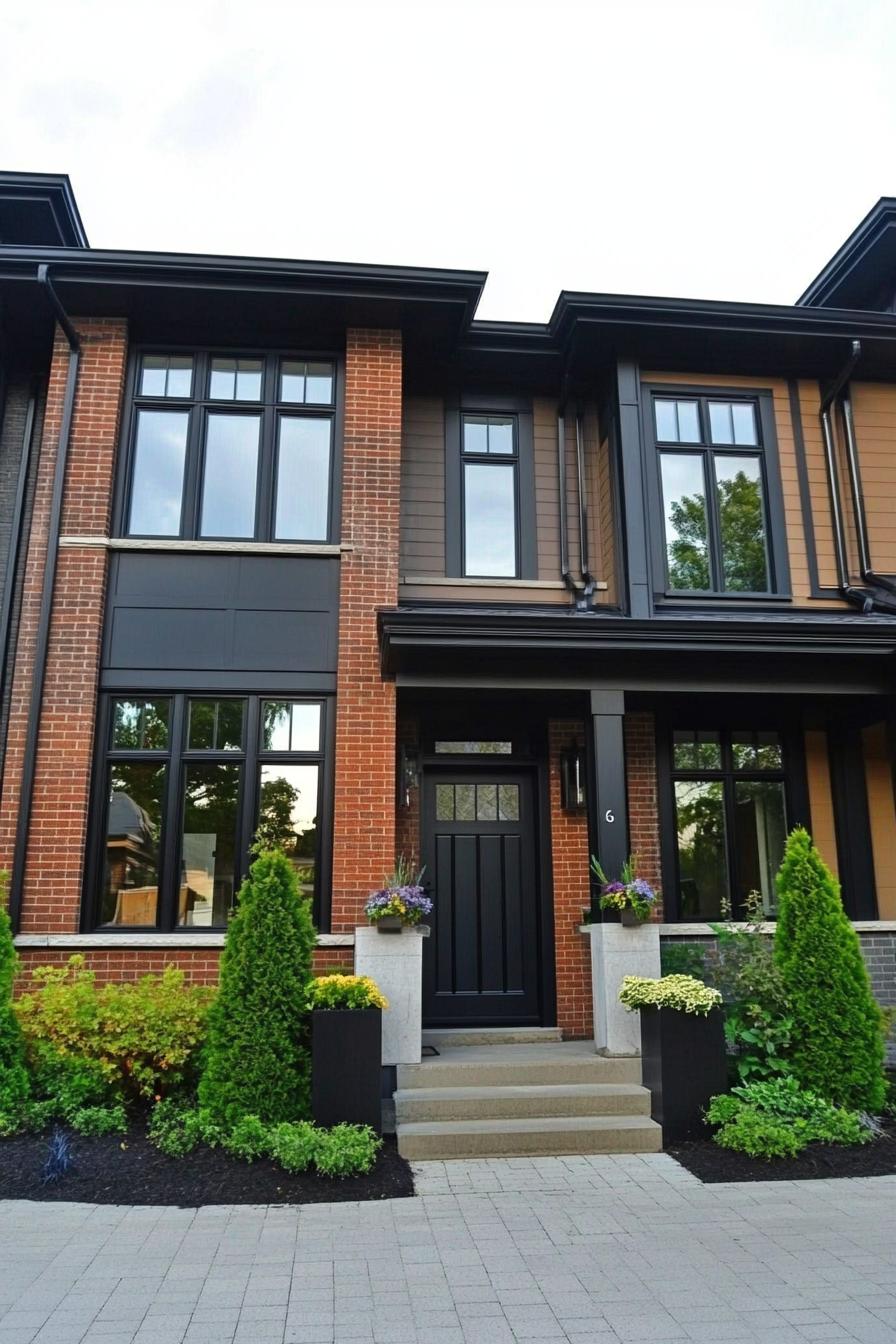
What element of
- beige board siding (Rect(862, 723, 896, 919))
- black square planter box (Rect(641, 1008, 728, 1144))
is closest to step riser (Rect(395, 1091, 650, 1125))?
black square planter box (Rect(641, 1008, 728, 1144))

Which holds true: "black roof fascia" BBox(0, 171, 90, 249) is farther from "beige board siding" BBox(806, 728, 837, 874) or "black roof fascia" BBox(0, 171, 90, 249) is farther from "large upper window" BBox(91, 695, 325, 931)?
"beige board siding" BBox(806, 728, 837, 874)

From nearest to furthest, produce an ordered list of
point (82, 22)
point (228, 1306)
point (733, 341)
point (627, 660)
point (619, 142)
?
point (228, 1306) < point (627, 660) < point (733, 341) < point (82, 22) < point (619, 142)

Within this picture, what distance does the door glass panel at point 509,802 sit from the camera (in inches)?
353

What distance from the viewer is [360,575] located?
332 inches

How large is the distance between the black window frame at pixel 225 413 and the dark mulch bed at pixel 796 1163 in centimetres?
550

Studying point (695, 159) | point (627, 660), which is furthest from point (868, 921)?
point (695, 159)

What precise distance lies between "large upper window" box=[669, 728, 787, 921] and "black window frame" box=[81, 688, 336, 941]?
3.24 metres

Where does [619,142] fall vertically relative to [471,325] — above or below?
above

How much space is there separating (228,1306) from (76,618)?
5.58 meters

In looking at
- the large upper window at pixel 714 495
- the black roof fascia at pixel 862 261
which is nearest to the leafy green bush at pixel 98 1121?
the large upper window at pixel 714 495

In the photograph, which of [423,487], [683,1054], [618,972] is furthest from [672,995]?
[423,487]

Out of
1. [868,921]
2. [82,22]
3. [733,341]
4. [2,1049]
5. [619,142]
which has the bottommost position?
[2,1049]

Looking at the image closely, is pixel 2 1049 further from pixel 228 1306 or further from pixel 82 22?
pixel 82 22

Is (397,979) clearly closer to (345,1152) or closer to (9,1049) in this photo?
(345,1152)
